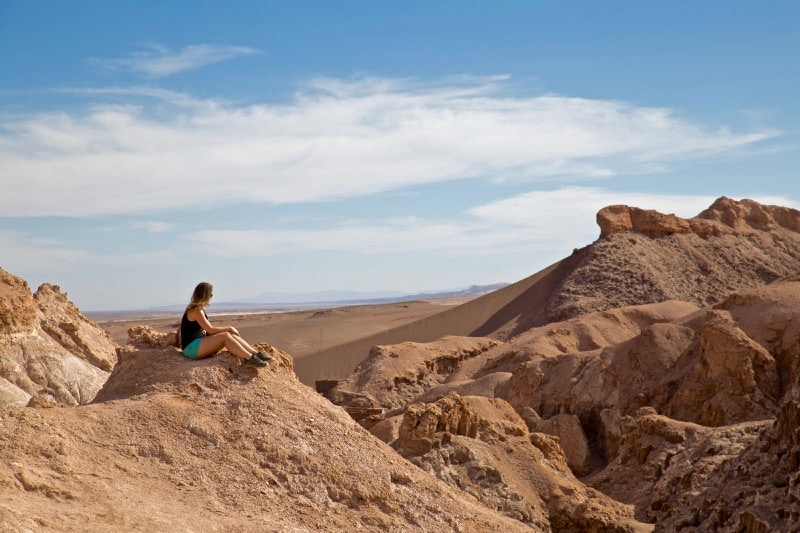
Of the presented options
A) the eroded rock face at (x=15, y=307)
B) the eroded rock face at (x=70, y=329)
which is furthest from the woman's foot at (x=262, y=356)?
the eroded rock face at (x=70, y=329)

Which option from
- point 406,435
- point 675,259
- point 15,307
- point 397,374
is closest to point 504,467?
point 406,435

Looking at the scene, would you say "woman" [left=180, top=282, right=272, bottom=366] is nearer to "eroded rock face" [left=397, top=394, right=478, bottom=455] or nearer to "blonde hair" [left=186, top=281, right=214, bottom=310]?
"blonde hair" [left=186, top=281, right=214, bottom=310]

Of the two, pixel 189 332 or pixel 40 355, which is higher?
pixel 189 332

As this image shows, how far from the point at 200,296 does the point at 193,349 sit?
41cm

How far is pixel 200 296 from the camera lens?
7.80 meters

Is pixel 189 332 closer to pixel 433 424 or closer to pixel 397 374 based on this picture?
pixel 433 424

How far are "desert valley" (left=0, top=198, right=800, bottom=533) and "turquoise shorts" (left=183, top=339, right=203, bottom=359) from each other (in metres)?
0.12

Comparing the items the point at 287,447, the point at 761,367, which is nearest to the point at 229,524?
the point at 287,447

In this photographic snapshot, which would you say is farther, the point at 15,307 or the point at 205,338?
the point at 15,307

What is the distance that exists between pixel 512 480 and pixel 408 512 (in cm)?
266

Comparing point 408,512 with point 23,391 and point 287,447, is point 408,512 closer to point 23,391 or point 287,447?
point 287,447

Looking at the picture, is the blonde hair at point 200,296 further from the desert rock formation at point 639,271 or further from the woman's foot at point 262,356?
the desert rock formation at point 639,271

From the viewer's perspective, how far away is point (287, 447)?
7527 mm

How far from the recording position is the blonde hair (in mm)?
7789
